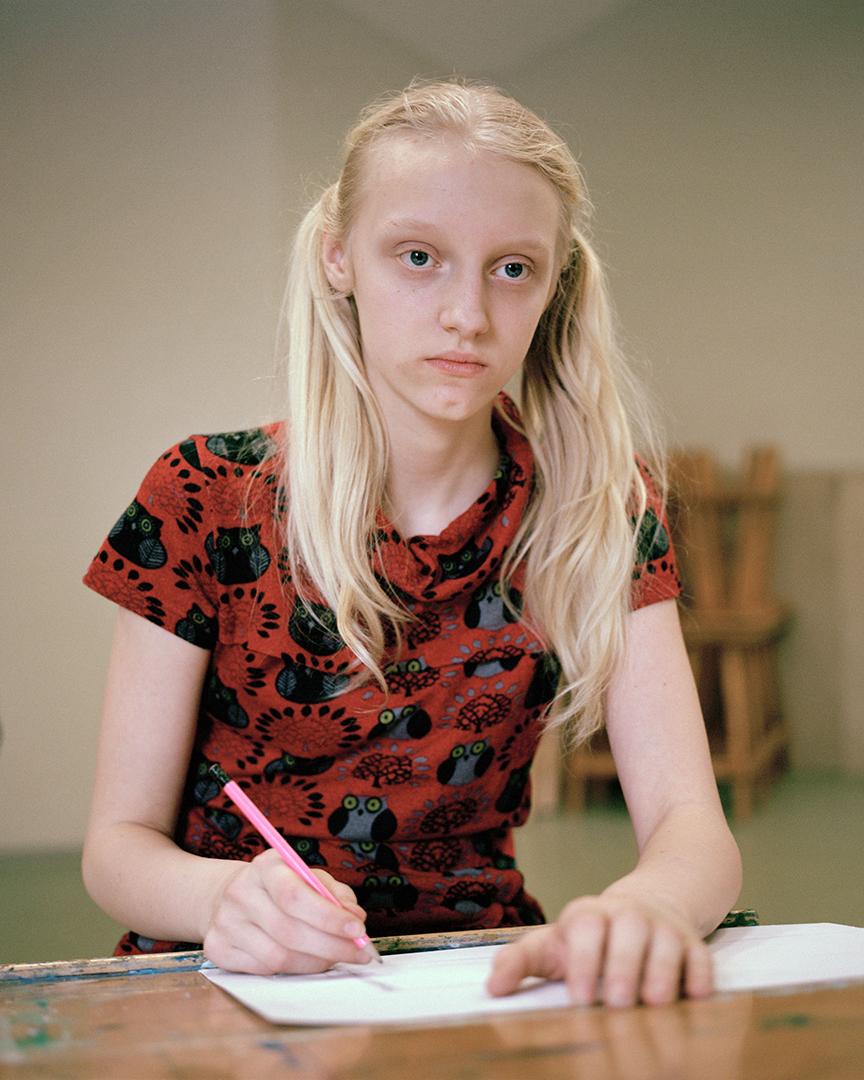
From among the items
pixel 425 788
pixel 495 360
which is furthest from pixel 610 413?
pixel 425 788

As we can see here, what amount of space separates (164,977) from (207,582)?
1.28ft

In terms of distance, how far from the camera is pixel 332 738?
91cm

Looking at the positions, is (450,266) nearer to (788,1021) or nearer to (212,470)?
(212,470)

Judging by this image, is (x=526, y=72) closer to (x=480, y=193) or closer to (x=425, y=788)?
(x=480, y=193)

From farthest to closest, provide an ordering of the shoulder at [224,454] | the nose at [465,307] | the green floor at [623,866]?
the green floor at [623,866], the shoulder at [224,454], the nose at [465,307]

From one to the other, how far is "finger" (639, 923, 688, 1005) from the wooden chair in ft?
5.84

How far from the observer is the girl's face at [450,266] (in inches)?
33.3

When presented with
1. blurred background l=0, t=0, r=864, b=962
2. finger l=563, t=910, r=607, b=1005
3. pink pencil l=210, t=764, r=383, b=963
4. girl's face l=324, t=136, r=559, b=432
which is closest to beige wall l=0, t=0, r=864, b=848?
blurred background l=0, t=0, r=864, b=962

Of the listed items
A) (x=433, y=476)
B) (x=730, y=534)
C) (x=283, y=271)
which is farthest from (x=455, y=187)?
(x=730, y=534)

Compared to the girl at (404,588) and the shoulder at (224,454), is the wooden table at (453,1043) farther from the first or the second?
the shoulder at (224,454)

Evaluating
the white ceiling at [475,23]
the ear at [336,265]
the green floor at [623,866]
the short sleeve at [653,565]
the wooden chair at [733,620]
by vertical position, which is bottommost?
the green floor at [623,866]

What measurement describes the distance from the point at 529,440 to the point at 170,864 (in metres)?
0.52

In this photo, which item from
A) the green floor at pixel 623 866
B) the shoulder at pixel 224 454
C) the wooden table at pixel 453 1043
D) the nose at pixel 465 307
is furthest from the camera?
the green floor at pixel 623 866

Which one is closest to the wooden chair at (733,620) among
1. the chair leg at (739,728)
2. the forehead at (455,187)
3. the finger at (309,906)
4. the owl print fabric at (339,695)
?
the chair leg at (739,728)
